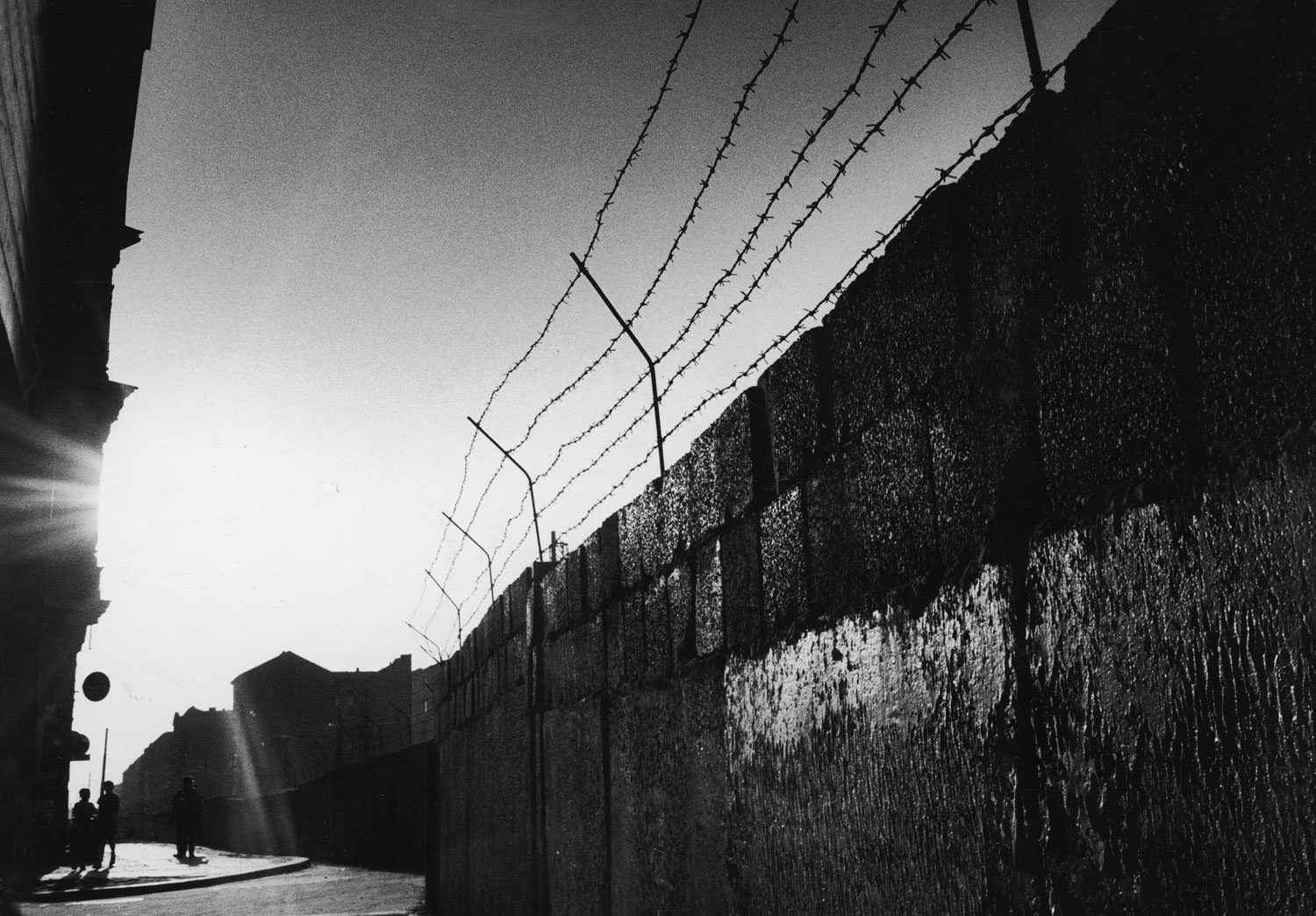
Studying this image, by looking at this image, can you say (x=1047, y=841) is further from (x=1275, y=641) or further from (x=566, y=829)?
(x=566, y=829)

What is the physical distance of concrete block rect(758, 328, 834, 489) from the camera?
220 centimetres

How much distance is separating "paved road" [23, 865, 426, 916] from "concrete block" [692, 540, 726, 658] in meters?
7.08

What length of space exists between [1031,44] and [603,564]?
2.59 metres

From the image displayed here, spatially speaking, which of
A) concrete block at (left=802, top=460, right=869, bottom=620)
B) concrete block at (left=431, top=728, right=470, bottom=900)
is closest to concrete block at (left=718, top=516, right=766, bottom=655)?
concrete block at (left=802, top=460, right=869, bottom=620)

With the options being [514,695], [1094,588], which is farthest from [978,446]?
[514,695]

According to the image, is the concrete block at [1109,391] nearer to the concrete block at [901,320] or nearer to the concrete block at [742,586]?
the concrete block at [901,320]

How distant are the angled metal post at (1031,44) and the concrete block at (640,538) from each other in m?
1.85

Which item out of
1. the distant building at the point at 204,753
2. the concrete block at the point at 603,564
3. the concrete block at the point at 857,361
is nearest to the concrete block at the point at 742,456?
the concrete block at the point at 857,361

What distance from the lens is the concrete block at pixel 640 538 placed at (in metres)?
3.29

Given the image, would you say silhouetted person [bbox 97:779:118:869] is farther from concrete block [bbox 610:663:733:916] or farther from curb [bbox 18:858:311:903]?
concrete block [bbox 610:663:733:916]

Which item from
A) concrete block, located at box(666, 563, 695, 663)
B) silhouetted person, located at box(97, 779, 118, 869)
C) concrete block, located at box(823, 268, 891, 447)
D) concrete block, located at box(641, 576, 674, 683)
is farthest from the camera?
silhouetted person, located at box(97, 779, 118, 869)

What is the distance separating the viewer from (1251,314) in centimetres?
119

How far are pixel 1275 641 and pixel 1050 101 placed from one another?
2.71ft

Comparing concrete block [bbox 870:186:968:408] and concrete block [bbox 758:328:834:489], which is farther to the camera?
concrete block [bbox 758:328:834:489]
